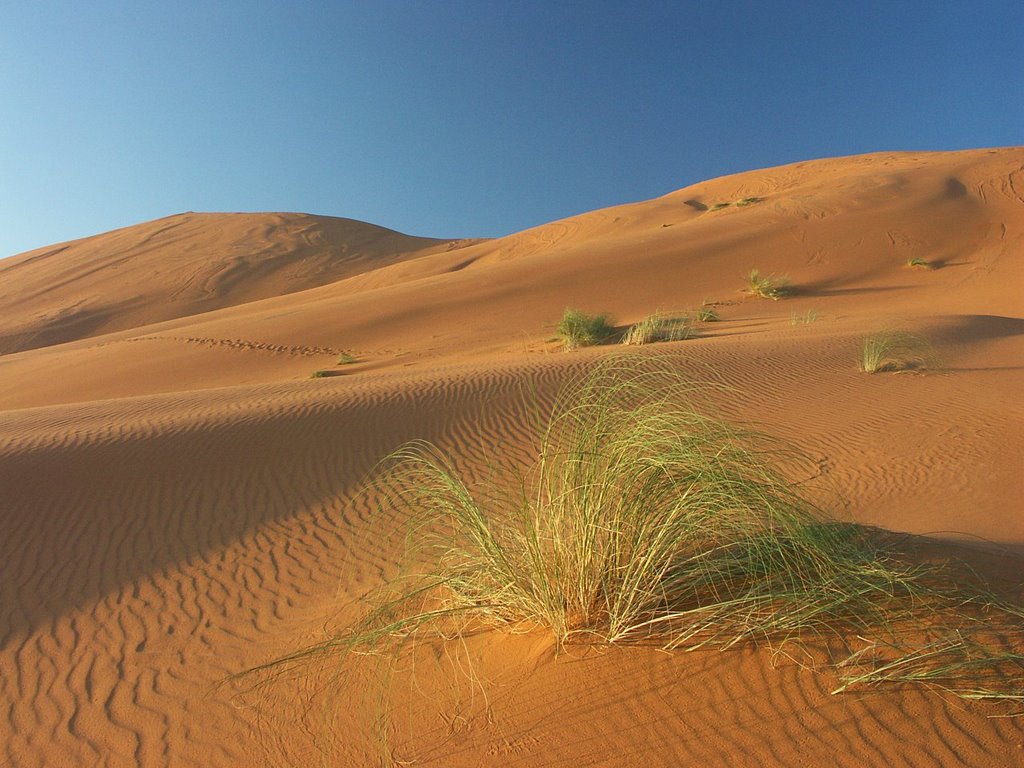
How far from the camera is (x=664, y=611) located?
3.15 metres

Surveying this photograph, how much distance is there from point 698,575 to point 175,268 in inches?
2114

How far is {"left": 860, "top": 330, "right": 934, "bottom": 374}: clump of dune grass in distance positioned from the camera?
11086 millimetres

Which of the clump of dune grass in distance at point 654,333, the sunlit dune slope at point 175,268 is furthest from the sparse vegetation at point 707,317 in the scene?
the sunlit dune slope at point 175,268

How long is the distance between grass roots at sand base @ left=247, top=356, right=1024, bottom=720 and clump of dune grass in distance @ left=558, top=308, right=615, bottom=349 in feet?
41.3

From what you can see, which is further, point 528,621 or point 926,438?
point 926,438

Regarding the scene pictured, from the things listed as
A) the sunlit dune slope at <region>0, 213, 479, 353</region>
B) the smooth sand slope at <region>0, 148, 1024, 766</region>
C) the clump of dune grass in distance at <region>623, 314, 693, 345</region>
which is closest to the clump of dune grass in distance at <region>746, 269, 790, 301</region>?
the smooth sand slope at <region>0, 148, 1024, 766</region>

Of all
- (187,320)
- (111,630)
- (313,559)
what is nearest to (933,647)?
(313,559)

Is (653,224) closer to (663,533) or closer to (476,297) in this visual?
(476,297)

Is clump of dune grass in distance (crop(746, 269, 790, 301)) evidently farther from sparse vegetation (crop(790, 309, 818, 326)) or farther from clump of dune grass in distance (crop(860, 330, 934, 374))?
clump of dune grass in distance (crop(860, 330, 934, 374))

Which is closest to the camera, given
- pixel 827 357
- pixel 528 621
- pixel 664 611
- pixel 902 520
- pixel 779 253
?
pixel 664 611

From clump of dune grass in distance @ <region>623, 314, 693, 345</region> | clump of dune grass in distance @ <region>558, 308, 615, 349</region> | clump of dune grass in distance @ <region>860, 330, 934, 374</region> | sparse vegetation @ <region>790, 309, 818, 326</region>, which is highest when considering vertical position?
clump of dune grass in distance @ <region>558, 308, 615, 349</region>

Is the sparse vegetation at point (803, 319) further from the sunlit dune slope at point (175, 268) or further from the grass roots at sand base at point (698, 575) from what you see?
the sunlit dune slope at point (175, 268)

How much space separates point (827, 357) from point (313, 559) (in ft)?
31.8

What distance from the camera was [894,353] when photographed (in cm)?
1192
